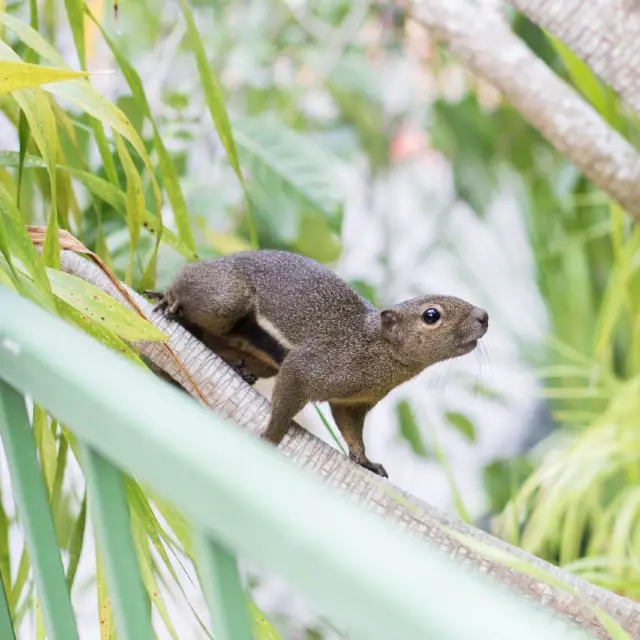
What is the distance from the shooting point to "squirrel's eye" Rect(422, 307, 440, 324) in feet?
4.29

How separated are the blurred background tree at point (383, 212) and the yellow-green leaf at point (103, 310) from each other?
0.11ft

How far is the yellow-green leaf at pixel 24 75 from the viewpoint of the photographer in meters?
0.67

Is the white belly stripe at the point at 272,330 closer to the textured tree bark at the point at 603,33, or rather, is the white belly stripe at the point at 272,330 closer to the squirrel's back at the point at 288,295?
the squirrel's back at the point at 288,295

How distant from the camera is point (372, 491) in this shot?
2.89 ft

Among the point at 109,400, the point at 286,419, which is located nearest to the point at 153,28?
the point at 286,419

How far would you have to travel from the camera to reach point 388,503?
34.2 inches

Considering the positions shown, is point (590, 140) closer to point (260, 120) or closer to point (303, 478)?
point (260, 120)

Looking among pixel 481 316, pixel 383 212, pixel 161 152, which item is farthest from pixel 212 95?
pixel 383 212

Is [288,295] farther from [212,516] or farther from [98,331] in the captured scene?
[212,516]

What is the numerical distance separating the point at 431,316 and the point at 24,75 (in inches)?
29.5

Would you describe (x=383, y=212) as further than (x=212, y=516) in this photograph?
Yes

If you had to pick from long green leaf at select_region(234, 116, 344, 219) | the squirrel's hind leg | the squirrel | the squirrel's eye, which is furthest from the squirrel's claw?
long green leaf at select_region(234, 116, 344, 219)

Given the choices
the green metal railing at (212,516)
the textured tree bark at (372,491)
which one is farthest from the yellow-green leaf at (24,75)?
the textured tree bark at (372,491)

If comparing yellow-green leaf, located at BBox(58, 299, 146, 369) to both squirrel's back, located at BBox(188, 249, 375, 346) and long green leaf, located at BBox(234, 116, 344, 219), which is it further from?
long green leaf, located at BBox(234, 116, 344, 219)
